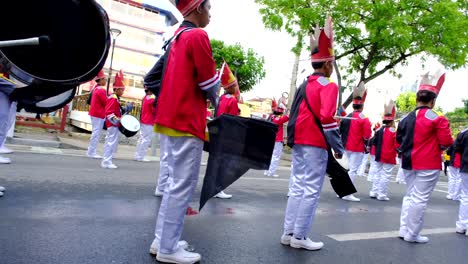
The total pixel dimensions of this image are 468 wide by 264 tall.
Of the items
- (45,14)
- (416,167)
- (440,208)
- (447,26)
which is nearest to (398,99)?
(447,26)

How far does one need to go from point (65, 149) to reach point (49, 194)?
6.68 m

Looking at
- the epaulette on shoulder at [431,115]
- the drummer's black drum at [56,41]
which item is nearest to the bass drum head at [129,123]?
the epaulette on shoulder at [431,115]

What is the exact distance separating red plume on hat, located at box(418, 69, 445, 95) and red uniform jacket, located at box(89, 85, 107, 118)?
717cm

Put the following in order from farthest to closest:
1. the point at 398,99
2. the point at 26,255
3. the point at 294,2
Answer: the point at 398,99, the point at 294,2, the point at 26,255

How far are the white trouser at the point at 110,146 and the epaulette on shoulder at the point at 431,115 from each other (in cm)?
641

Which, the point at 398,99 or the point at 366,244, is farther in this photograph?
the point at 398,99

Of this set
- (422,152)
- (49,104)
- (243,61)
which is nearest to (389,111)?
(422,152)

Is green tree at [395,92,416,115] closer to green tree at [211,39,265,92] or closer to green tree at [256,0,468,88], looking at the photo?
green tree at [211,39,265,92]

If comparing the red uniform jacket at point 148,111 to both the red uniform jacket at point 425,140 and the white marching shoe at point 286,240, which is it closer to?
the red uniform jacket at point 425,140

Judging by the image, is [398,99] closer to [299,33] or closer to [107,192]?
[299,33]

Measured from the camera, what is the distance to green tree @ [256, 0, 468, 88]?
1627 cm

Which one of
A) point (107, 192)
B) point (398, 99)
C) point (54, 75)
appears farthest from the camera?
point (398, 99)

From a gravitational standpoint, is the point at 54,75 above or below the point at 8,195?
above

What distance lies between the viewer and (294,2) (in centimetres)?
1756
